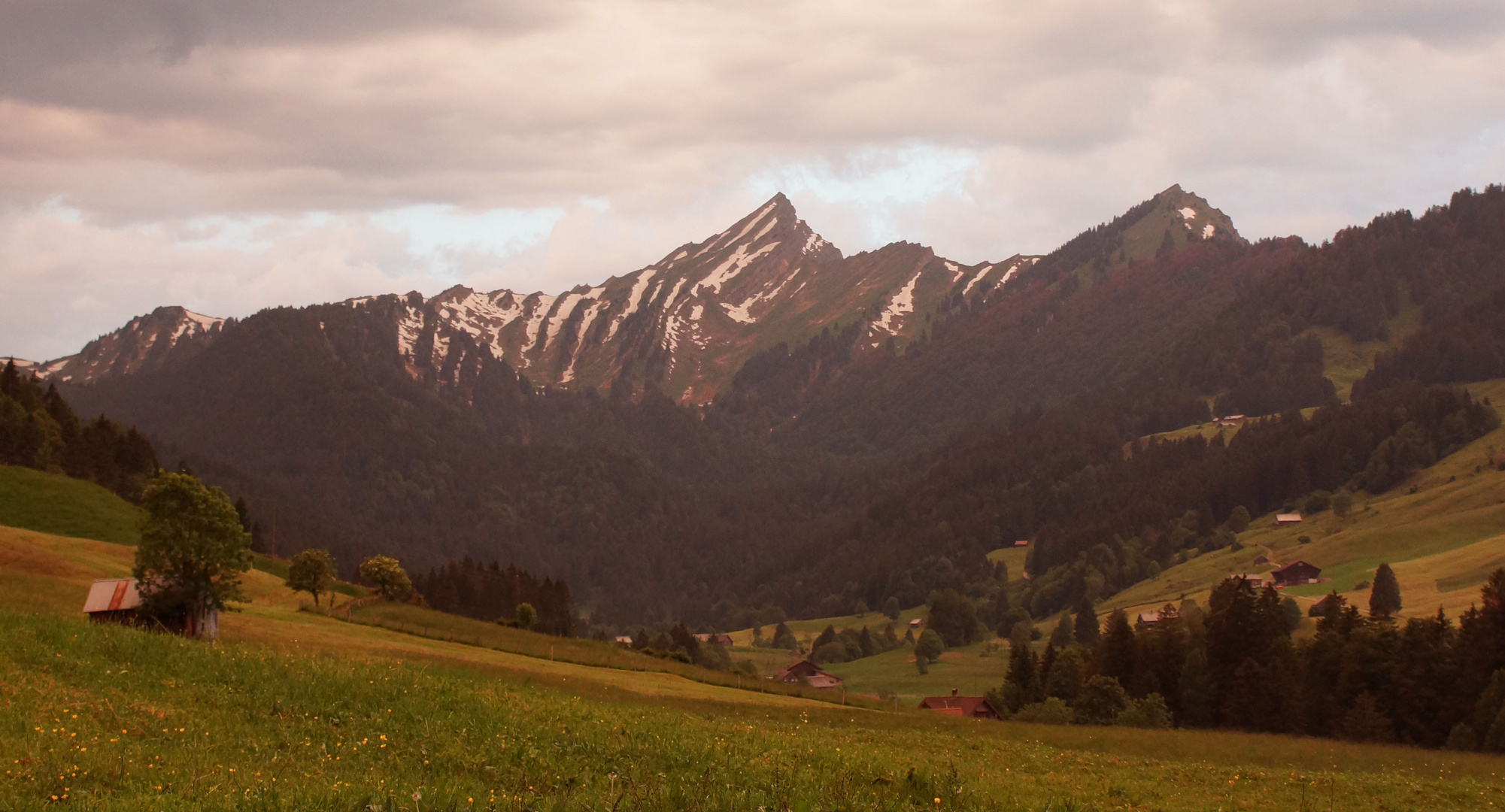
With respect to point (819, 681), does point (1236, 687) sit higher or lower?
higher

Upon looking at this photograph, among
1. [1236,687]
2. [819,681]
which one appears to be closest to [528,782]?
[1236,687]

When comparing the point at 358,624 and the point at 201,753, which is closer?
the point at 201,753

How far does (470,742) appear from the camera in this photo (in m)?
25.8

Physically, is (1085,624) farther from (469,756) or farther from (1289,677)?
(469,756)

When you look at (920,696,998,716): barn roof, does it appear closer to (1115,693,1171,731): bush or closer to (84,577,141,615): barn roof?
(1115,693,1171,731): bush

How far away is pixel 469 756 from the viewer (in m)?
24.4

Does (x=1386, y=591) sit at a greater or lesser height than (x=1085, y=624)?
greater

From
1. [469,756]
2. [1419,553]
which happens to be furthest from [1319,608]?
[469,756]

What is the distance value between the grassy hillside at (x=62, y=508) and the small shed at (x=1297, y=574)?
155613 millimetres

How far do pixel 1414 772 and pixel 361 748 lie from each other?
3901cm

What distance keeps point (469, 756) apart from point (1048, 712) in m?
79.4

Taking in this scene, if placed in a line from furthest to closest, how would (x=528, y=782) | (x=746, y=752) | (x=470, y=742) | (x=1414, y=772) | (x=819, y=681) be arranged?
1. (x=819, y=681)
2. (x=1414, y=772)
3. (x=746, y=752)
4. (x=470, y=742)
5. (x=528, y=782)

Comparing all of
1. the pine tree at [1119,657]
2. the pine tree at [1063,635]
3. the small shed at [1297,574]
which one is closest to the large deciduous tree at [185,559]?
the pine tree at [1119,657]

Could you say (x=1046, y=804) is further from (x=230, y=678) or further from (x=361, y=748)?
(x=230, y=678)
